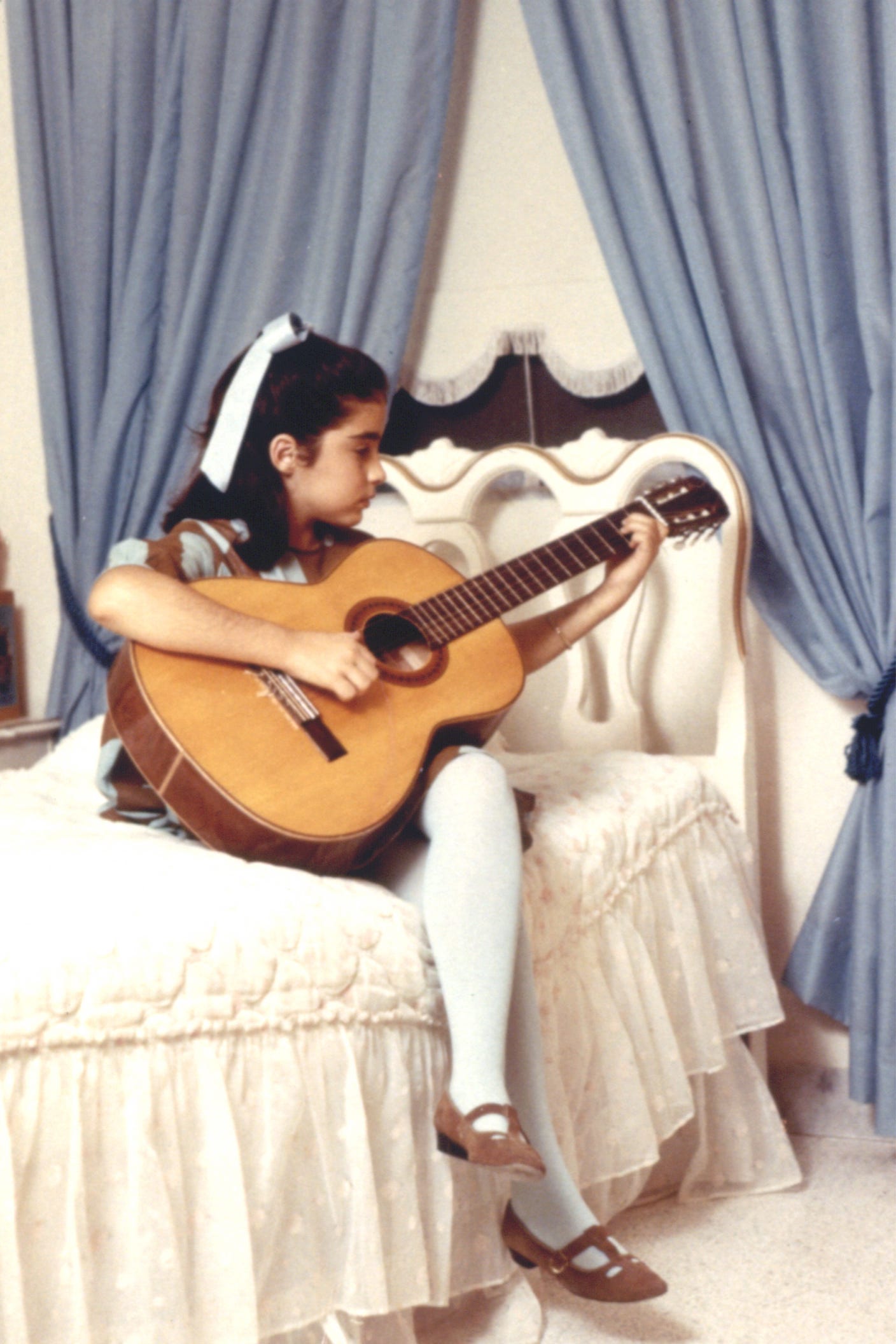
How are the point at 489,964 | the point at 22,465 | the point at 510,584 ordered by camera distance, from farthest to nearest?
the point at 22,465, the point at 510,584, the point at 489,964

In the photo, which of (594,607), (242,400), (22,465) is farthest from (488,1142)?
(22,465)

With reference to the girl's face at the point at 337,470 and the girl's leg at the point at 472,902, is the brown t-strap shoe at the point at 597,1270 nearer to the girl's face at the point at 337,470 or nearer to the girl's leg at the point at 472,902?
the girl's leg at the point at 472,902

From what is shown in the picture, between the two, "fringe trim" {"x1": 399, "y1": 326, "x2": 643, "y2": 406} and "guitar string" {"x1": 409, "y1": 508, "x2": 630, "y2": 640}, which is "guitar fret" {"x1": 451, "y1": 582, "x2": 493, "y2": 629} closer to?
"guitar string" {"x1": 409, "y1": 508, "x2": 630, "y2": 640}

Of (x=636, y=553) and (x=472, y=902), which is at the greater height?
(x=636, y=553)

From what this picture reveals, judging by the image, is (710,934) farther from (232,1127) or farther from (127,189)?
(127,189)

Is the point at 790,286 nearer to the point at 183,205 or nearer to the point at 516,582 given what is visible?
the point at 516,582

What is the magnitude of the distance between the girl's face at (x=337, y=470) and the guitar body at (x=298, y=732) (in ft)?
0.53

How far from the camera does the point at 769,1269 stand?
1.60 m

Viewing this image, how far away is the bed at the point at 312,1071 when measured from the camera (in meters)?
1.05

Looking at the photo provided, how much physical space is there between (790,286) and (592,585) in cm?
60

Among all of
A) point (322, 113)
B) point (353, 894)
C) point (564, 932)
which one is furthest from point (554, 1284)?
point (322, 113)

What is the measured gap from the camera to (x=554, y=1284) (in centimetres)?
156

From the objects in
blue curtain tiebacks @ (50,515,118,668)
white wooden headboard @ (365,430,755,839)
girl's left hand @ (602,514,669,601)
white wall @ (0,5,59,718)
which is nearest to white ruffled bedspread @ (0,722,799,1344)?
girl's left hand @ (602,514,669,601)

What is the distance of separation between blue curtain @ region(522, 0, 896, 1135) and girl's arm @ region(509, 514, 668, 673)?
0.36m
